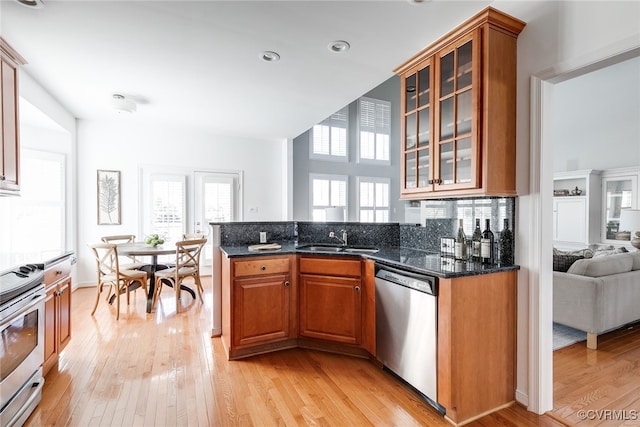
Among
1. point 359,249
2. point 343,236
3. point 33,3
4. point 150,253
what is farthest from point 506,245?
point 150,253

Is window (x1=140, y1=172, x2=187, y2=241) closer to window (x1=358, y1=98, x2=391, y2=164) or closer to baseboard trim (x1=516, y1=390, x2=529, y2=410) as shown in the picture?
window (x1=358, y1=98, x2=391, y2=164)

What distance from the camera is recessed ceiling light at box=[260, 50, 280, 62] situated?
274cm

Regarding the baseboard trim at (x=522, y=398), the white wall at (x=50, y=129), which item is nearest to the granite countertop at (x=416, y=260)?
the baseboard trim at (x=522, y=398)

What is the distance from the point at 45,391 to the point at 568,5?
4.16 m

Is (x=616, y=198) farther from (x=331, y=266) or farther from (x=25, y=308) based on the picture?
(x=25, y=308)

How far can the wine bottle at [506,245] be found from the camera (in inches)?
80.7

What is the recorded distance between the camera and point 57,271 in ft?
7.79

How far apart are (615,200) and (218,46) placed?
7096 millimetres

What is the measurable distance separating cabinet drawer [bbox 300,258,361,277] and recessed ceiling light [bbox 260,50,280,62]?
1.88 metres

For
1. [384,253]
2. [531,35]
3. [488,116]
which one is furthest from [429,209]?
[531,35]

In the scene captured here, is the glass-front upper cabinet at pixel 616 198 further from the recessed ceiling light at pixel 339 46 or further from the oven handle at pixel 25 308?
the oven handle at pixel 25 308

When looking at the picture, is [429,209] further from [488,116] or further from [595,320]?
[595,320]

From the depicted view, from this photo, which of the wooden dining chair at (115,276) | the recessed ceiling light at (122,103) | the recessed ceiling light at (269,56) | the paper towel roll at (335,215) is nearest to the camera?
the recessed ceiling light at (269,56)

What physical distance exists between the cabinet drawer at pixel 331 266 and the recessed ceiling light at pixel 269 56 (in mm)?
1877
